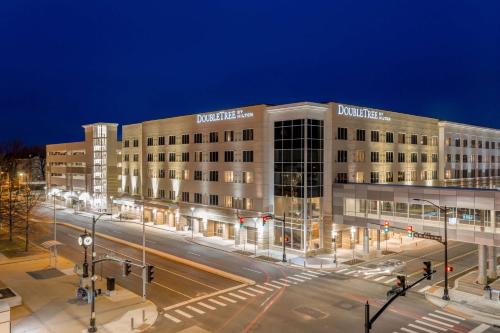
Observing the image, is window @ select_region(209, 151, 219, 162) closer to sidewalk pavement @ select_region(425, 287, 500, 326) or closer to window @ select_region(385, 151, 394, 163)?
window @ select_region(385, 151, 394, 163)

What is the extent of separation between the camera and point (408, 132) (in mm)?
66062

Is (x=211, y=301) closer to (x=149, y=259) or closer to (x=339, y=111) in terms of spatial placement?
(x=149, y=259)

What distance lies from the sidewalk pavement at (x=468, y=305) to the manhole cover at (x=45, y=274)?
3465cm

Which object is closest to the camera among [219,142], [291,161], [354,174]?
[291,161]

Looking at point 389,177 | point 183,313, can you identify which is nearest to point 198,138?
point 389,177

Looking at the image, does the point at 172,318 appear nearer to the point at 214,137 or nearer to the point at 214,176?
the point at 214,176

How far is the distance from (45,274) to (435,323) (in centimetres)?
3543

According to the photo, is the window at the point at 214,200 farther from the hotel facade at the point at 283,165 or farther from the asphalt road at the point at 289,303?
the asphalt road at the point at 289,303

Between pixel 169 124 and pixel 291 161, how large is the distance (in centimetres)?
2985

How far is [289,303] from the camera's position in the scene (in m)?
32.7

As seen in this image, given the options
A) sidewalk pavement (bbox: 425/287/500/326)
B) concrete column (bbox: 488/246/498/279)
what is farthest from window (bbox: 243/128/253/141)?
concrete column (bbox: 488/246/498/279)

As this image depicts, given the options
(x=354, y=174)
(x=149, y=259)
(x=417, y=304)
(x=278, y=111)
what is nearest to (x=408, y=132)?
(x=354, y=174)

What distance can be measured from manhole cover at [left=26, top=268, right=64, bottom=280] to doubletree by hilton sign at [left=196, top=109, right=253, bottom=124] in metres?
30.9

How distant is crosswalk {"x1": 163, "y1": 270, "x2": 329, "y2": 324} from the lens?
30.4 m
